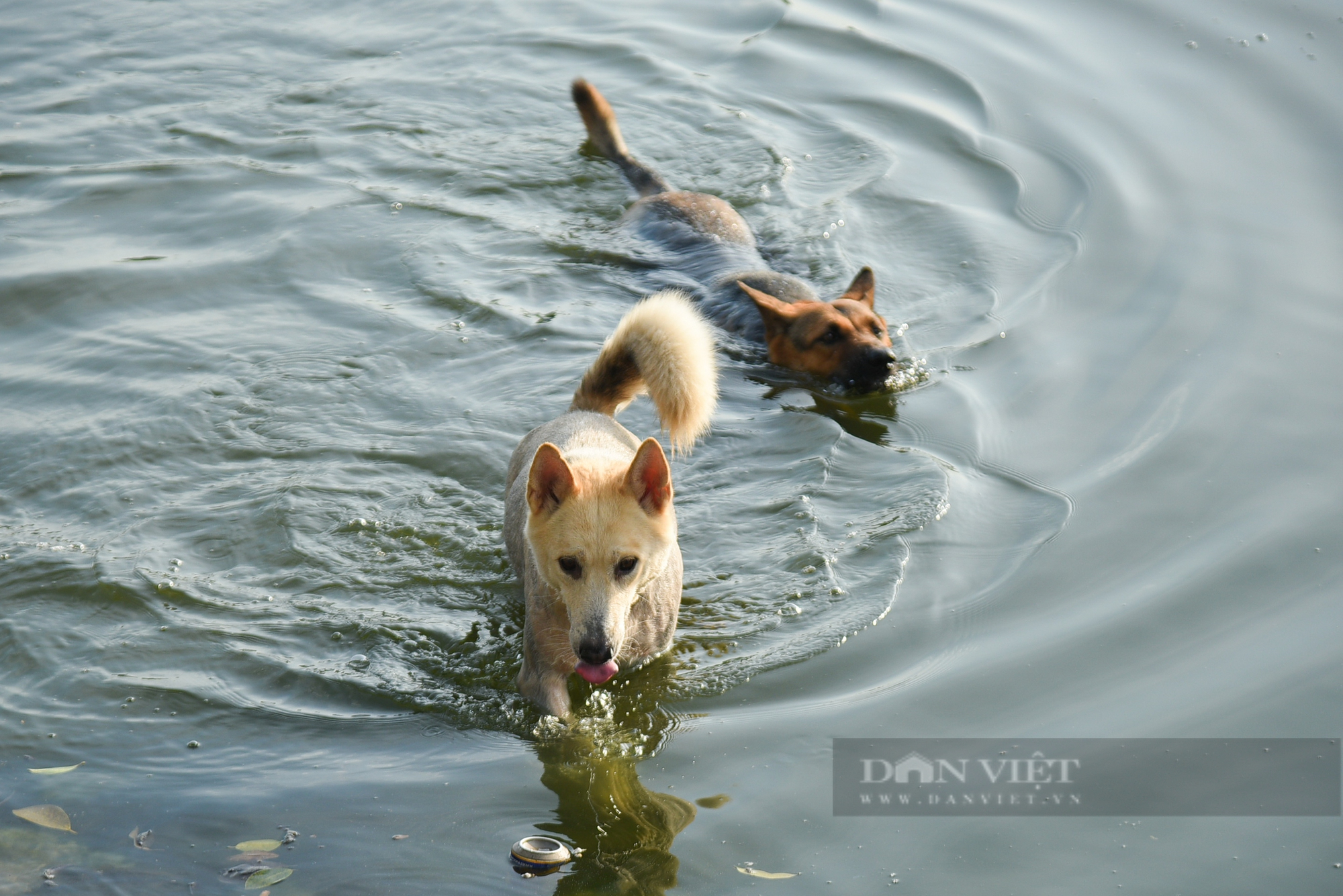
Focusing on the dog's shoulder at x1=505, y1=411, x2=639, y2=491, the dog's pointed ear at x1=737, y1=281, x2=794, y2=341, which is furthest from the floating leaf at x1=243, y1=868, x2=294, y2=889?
the dog's pointed ear at x1=737, y1=281, x2=794, y2=341

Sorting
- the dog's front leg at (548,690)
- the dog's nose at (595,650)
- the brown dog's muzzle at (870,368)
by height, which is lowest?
the dog's front leg at (548,690)

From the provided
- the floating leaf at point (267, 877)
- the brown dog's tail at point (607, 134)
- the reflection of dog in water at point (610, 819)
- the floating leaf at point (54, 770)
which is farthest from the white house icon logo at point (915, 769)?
the brown dog's tail at point (607, 134)

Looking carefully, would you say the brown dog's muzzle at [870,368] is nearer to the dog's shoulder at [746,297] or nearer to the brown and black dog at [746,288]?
the brown and black dog at [746,288]

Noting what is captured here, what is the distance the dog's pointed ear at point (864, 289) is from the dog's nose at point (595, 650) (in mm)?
4239

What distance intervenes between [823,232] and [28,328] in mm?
5426

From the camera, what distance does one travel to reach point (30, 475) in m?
6.14

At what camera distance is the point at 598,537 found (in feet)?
14.2

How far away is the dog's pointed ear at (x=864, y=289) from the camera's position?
311 inches

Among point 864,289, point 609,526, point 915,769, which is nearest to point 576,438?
point 609,526

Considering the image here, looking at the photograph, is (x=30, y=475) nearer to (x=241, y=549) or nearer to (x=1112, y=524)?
(x=241, y=549)

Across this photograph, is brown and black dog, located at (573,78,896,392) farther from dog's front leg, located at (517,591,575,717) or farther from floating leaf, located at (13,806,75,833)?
floating leaf, located at (13,806,75,833)

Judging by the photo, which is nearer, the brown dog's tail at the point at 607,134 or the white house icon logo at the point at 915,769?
the white house icon logo at the point at 915,769

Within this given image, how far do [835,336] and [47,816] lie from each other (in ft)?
16.4

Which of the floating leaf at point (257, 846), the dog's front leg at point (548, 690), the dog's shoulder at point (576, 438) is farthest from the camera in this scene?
the dog's shoulder at point (576, 438)
